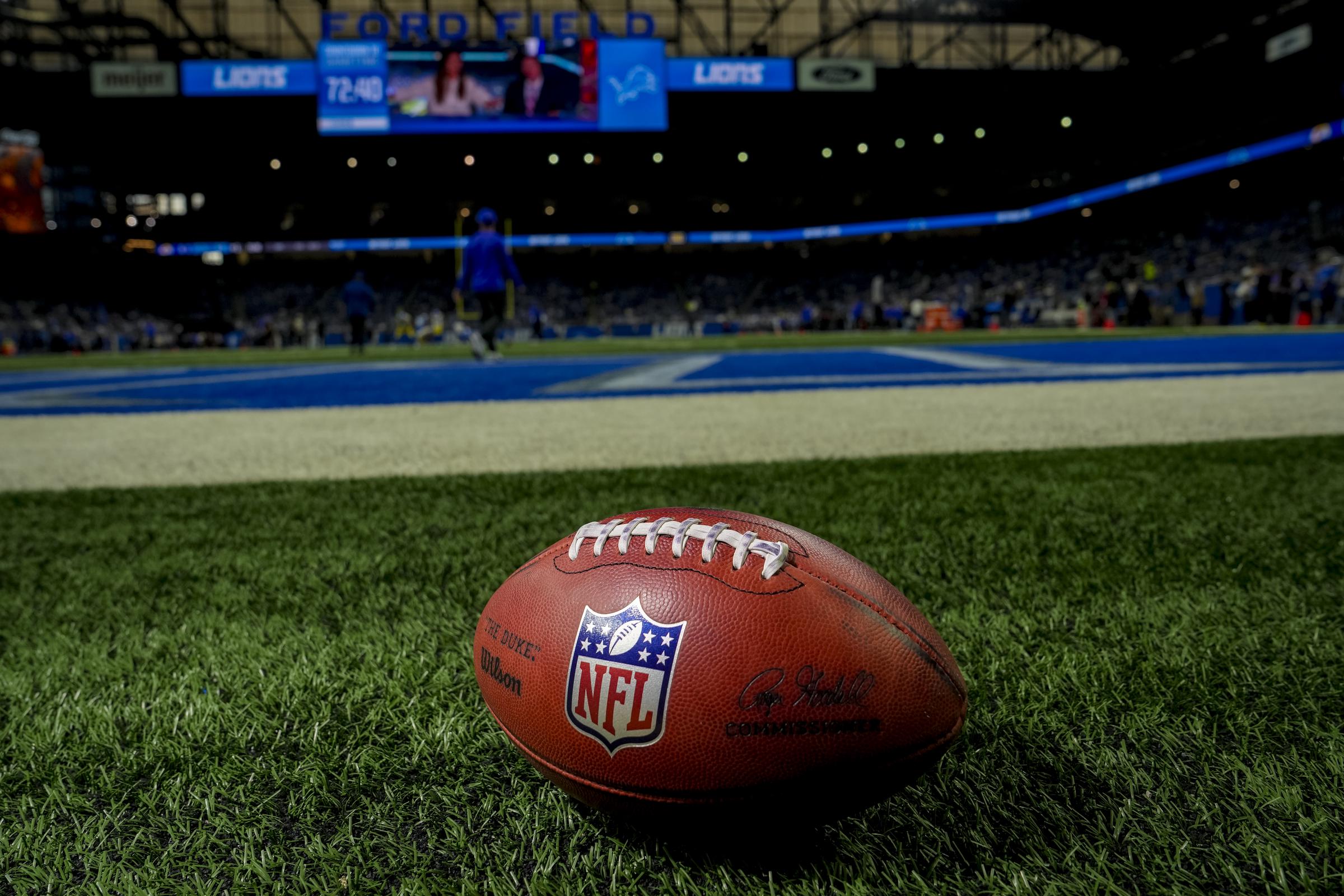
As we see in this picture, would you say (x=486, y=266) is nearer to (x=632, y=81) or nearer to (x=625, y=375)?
(x=625, y=375)

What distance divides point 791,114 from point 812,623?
32212 mm

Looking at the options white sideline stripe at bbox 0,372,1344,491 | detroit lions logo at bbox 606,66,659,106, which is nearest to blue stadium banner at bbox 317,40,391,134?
detroit lions logo at bbox 606,66,659,106

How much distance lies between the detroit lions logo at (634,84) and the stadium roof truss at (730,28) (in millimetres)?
2864

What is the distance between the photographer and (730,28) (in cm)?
2748

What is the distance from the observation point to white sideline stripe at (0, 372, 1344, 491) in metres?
3.65

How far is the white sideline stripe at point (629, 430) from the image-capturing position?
144 inches

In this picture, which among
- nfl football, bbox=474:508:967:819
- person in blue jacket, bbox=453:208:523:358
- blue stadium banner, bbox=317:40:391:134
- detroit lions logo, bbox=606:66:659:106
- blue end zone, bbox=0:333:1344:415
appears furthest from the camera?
detroit lions logo, bbox=606:66:659:106

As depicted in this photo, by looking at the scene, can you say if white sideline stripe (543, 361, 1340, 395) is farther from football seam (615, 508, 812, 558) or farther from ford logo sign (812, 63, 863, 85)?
ford logo sign (812, 63, 863, 85)

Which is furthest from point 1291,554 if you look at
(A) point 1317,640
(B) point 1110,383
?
(B) point 1110,383

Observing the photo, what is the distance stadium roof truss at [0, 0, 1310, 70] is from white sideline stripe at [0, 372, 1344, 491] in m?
25.1

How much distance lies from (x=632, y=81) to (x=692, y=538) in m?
27.1

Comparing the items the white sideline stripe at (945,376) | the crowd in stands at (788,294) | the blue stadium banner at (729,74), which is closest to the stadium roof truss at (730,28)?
the blue stadium banner at (729,74)
